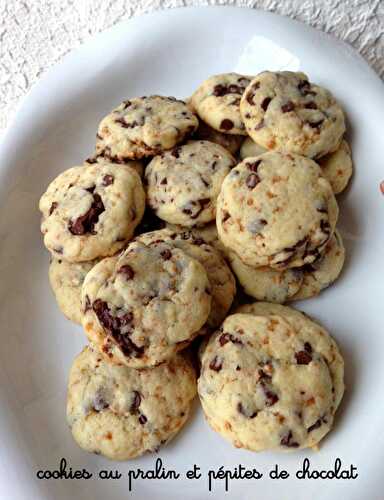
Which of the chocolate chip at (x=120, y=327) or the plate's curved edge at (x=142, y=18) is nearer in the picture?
the chocolate chip at (x=120, y=327)

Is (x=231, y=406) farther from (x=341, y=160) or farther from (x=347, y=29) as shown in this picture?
(x=347, y=29)

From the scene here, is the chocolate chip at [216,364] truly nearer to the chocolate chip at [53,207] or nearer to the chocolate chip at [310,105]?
the chocolate chip at [53,207]

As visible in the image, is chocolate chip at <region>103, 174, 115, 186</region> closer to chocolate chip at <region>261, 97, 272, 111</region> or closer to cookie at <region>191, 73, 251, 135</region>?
cookie at <region>191, 73, 251, 135</region>

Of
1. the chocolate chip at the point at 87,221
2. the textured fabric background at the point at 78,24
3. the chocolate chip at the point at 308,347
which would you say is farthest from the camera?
the textured fabric background at the point at 78,24

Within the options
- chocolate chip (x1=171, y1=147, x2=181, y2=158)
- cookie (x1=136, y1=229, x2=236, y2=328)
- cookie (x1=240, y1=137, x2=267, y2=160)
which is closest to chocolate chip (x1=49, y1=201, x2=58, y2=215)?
cookie (x1=136, y1=229, x2=236, y2=328)

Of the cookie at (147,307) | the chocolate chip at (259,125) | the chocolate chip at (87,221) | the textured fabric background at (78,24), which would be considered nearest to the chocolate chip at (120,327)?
the cookie at (147,307)

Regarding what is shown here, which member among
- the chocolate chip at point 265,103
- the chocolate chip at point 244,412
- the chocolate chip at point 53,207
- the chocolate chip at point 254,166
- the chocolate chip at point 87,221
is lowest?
the chocolate chip at point 53,207

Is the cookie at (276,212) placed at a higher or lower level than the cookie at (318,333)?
higher

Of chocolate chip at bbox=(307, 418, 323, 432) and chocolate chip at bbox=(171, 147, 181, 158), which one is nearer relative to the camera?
chocolate chip at bbox=(307, 418, 323, 432)
